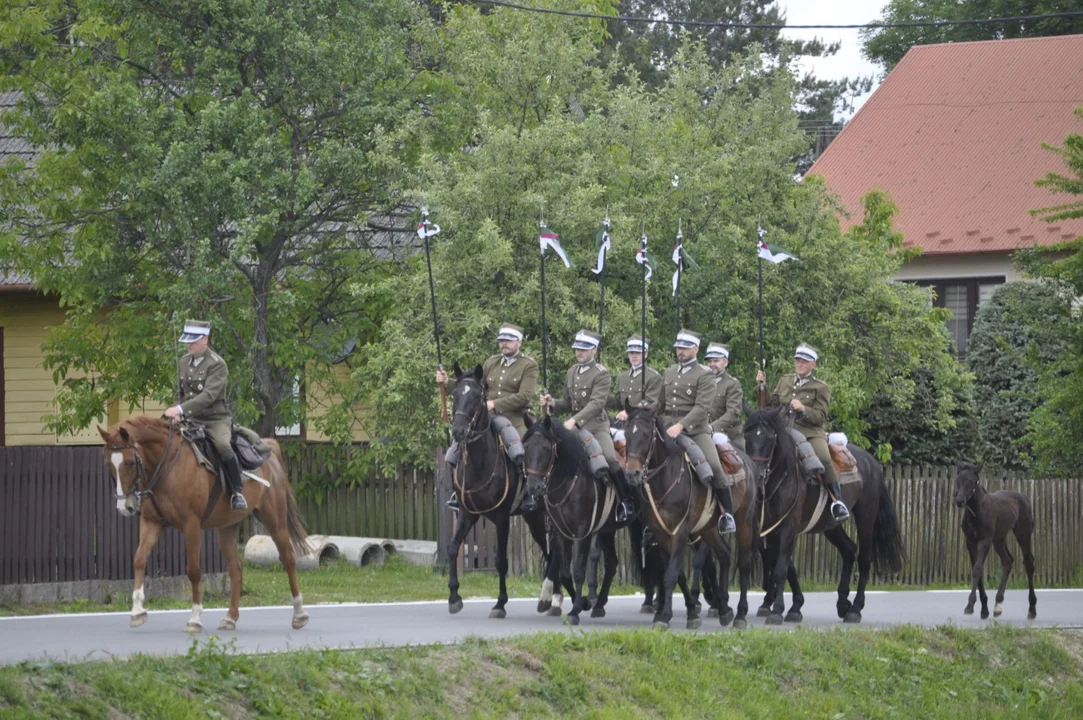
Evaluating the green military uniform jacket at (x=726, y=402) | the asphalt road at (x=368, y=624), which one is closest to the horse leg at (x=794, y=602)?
the asphalt road at (x=368, y=624)

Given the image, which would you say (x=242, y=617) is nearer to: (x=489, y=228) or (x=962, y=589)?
(x=489, y=228)

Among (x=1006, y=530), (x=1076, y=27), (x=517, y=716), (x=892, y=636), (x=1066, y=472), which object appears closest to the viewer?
(x=517, y=716)

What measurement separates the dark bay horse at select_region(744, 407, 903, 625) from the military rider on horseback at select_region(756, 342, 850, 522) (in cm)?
22

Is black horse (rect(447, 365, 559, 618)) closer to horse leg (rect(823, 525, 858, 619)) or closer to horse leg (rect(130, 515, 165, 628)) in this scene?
horse leg (rect(130, 515, 165, 628))

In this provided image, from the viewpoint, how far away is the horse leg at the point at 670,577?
650 inches

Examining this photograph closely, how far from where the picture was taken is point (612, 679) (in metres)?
13.6

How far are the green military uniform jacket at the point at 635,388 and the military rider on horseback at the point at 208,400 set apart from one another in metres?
4.11

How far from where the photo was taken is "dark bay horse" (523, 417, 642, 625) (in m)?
17.1

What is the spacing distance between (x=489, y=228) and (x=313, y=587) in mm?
5601

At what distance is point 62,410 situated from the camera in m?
26.9

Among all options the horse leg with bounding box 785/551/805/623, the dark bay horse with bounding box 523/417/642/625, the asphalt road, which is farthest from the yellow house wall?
the dark bay horse with bounding box 523/417/642/625

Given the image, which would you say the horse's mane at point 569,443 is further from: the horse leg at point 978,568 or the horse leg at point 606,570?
the horse leg at point 978,568

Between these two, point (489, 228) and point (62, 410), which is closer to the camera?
point (489, 228)

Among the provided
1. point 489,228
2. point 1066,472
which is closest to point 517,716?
point 489,228
